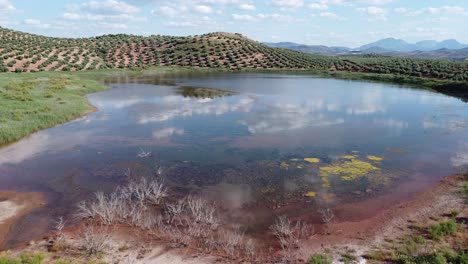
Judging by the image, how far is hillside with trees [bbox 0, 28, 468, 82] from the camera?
61.1 m

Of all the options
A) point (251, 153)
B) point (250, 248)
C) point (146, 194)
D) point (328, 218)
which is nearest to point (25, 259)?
point (146, 194)

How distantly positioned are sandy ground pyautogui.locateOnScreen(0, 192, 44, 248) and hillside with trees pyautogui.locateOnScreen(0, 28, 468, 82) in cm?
→ 4594

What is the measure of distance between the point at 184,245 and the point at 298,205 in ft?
16.1

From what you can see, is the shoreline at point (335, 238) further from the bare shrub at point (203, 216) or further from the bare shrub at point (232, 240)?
the bare shrub at point (203, 216)

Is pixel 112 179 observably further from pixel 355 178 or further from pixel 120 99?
pixel 120 99

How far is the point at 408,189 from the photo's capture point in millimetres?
15641

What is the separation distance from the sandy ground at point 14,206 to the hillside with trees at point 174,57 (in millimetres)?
45939

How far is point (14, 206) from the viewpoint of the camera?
44.7 feet

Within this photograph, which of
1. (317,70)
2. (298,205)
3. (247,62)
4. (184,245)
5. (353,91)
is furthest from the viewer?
(247,62)

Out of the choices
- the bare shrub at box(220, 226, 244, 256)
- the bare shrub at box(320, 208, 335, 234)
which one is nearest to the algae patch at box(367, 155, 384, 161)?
the bare shrub at box(320, 208, 335, 234)

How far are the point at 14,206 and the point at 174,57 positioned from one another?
67.2 metres

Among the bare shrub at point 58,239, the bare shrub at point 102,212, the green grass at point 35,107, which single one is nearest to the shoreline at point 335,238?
the bare shrub at point 58,239

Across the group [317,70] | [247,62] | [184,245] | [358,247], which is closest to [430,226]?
[358,247]

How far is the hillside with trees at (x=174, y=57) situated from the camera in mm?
61062
